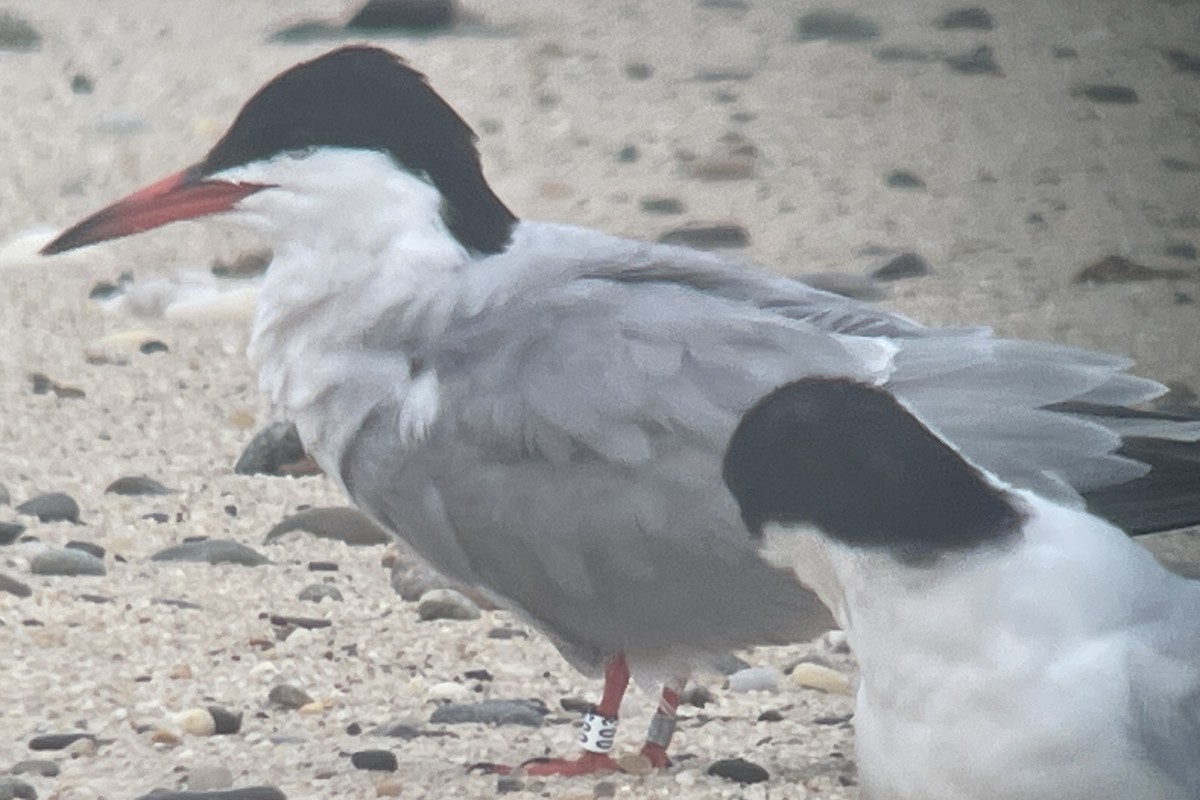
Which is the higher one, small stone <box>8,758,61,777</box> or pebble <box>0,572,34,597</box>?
small stone <box>8,758,61,777</box>

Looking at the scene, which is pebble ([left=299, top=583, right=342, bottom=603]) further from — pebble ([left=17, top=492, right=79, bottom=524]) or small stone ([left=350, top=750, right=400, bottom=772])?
small stone ([left=350, top=750, right=400, bottom=772])

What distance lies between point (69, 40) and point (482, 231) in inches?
216

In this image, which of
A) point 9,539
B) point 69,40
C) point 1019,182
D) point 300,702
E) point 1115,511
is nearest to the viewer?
point 1115,511

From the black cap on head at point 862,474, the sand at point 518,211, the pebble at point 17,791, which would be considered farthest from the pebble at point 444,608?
the black cap on head at point 862,474

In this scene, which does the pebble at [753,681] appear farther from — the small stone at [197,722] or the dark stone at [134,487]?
the dark stone at [134,487]

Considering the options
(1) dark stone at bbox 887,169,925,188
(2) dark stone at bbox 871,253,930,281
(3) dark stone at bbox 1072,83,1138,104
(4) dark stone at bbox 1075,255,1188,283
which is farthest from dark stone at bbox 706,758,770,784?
(3) dark stone at bbox 1072,83,1138,104

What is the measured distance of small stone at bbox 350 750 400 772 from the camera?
326 cm

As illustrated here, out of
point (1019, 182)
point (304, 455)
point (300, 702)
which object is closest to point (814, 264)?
point (1019, 182)

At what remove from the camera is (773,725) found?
3555mm

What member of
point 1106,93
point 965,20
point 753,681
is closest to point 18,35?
point 965,20

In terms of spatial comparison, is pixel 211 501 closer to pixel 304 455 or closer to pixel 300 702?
pixel 304 455

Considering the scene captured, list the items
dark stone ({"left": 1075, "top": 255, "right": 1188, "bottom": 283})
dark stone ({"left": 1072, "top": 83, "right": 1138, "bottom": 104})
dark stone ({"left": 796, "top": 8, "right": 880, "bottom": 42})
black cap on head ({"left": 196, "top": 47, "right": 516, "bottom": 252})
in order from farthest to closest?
dark stone ({"left": 796, "top": 8, "right": 880, "bottom": 42})
dark stone ({"left": 1072, "top": 83, "right": 1138, "bottom": 104})
dark stone ({"left": 1075, "top": 255, "right": 1188, "bottom": 283})
black cap on head ({"left": 196, "top": 47, "right": 516, "bottom": 252})

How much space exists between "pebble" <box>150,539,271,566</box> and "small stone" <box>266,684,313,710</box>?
27.6 inches

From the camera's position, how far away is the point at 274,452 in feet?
16.0
